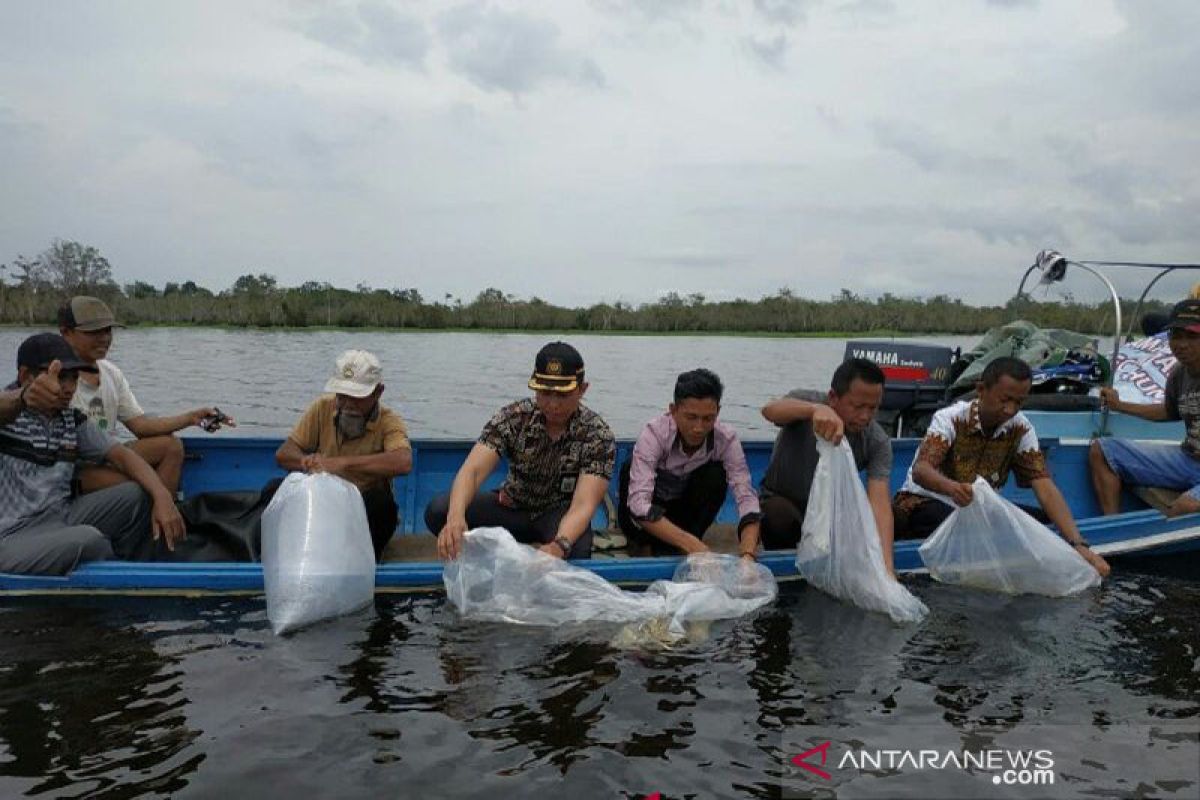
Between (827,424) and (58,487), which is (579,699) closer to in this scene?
(827,424)

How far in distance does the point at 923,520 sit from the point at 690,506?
1561 millimetres

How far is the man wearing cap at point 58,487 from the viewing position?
3994 millimetres

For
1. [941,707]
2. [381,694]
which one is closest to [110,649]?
[381,694]

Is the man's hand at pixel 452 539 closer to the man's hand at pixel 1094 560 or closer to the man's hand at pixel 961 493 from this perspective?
the man's hand at pixel 961 493

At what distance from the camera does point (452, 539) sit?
416 centimetres

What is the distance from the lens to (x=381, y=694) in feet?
11.7

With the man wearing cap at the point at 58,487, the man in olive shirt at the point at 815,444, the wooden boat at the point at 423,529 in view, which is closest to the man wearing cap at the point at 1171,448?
the wooden boat at the point at 423,529

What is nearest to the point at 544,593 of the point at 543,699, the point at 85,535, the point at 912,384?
the point at 543,699

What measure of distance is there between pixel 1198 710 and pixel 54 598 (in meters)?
5.06

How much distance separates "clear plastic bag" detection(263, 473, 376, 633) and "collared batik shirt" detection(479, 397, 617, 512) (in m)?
0.78

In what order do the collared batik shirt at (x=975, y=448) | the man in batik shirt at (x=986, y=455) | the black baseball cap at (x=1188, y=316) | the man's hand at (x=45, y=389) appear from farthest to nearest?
the black baseball cap at (x=1188, y=316) < the collared batik shirt at (x=975, y=448) < the man in batik shirt at (x=986, y=455) < the man's hand at (x=45, y=389)

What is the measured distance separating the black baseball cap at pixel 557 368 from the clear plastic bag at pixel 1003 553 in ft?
7.55

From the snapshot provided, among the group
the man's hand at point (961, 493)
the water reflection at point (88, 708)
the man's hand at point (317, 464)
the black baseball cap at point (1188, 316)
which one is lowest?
the water reflection at point (88, 708)

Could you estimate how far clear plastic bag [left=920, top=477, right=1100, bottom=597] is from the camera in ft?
15.8
